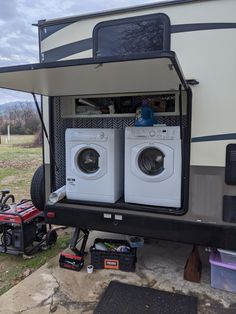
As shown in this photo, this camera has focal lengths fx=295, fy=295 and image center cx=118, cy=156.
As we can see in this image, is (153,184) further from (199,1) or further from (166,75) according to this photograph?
(199,1)

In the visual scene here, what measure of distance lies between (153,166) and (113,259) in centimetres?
103

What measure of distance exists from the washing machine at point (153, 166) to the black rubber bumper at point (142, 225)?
0.18 m

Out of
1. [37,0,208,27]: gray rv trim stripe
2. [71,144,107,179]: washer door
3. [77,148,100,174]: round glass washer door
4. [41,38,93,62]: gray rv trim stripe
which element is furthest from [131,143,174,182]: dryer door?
[37,0,208,27]: gray rv trim stripe

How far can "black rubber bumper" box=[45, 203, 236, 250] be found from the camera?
2553 mm

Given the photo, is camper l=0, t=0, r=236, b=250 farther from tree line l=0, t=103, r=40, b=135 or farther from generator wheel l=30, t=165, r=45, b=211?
tree line l=0, t=103, r=40, b=135

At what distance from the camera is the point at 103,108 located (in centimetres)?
329

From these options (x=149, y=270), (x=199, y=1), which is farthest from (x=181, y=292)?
(x=199, y=1)

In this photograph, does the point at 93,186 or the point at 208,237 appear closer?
the point at 208,237

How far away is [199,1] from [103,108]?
1.40 meters

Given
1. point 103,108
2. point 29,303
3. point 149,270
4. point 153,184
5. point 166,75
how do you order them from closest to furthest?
point 166,75, point 29,303, point 153,184, point 149,270, point 103,108

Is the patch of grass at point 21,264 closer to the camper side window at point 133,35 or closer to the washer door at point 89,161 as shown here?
the washer door at point 89,161

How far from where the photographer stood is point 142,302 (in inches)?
97.7

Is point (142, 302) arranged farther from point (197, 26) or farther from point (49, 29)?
point (49, 29)

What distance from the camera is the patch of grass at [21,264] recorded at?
110 inches
